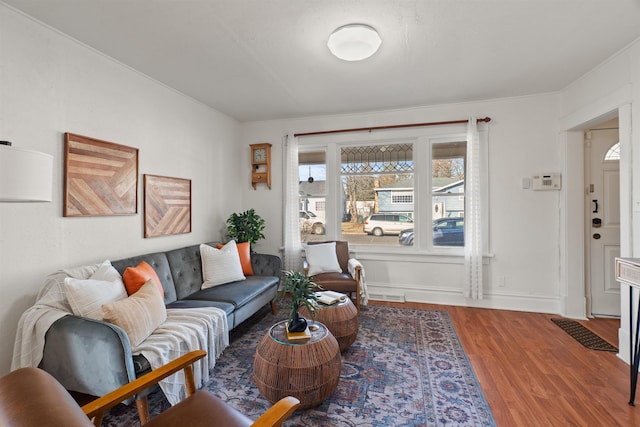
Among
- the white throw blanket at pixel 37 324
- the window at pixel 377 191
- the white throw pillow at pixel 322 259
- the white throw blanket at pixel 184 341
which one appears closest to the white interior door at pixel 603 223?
the window at pixel 377 191

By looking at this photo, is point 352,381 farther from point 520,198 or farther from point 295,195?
point 520,198

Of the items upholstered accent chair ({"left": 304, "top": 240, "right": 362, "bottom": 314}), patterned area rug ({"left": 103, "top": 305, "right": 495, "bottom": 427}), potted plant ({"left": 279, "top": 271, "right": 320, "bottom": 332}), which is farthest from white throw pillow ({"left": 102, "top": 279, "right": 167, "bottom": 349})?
upholstered accent chair ({"left": 304, "top": 240, "right": 362, "bottom": 314})

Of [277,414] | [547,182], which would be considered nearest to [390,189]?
[547,182]

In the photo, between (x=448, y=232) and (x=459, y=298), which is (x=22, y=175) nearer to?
(x=448, y=232)

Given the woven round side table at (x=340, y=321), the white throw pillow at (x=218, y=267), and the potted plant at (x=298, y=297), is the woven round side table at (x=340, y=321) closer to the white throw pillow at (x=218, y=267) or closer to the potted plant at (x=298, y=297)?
the potted plant at (x=298, y=297)

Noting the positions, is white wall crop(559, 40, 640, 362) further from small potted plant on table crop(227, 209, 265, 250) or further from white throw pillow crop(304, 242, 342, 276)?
small potted plant on table crop(227, 209, 265, 250)

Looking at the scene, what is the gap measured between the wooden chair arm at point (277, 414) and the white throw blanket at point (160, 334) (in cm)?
103

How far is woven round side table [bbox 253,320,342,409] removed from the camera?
174 cm

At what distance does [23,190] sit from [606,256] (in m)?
5.10


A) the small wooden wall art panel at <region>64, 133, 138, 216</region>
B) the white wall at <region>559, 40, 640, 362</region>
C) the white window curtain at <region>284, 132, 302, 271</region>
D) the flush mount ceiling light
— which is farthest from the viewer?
the white window curtain at <region>284, 132, 302, 271</region>

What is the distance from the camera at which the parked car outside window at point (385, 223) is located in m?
4.09

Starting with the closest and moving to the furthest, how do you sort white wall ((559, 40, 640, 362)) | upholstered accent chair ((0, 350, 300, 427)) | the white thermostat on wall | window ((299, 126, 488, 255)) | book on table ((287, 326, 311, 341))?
1. upholstered accent chair ((0, 350, 300, 427))
2. book on table ((287, 326, 311, 341))
3. white wall ((559, 40, 640, 362))
4. the white thermostat on wall
5. window ((299, 126, 488, 255))

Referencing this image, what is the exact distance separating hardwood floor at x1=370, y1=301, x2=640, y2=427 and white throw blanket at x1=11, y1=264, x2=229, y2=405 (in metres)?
1.94

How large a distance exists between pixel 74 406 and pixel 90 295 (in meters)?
1.35
